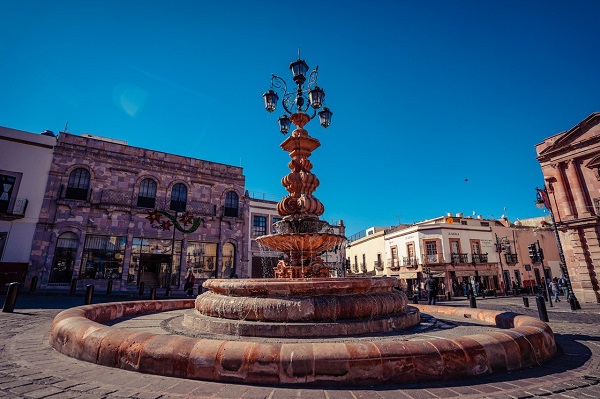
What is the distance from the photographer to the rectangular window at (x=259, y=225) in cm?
2652

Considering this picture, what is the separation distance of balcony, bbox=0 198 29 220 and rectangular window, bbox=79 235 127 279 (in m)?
3.79

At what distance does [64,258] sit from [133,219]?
4.59 m

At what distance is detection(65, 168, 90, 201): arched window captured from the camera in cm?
1962

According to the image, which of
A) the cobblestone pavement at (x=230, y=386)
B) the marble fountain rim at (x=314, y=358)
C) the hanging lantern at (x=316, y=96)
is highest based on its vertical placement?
the hanging lantern at (x=316, y=96)

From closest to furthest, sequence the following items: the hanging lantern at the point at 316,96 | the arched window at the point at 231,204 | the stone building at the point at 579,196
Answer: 1. the hanging lantern at the point at 316,96
2. the stone building at the point at 579,196
3. the arched window at the point at 231,204

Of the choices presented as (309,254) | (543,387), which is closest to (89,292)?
(309,254)

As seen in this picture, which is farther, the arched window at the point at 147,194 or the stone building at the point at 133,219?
the arched window at the point at 147,194

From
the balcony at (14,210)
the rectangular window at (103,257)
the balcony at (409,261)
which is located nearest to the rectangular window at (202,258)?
the rectangular window at (103,257)

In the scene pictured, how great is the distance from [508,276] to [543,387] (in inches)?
1417

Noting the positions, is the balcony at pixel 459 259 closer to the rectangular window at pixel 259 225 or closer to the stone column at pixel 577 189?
the stone column at pixel 577 189

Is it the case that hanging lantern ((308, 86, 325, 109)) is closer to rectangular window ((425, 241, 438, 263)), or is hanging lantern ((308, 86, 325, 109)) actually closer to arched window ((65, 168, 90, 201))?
arched window ((65, 168, 90, 201))

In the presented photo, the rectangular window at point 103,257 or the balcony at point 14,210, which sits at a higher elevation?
the balcony at point 14,210

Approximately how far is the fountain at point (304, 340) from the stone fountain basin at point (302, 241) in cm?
4

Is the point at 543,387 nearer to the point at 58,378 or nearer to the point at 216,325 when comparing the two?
the point at 216,325
